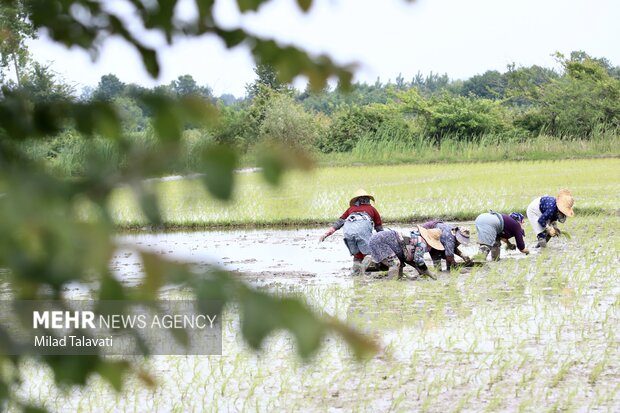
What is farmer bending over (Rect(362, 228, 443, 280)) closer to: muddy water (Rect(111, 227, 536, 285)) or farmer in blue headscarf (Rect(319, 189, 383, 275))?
farmer in blue headscarf (Rect(319, 189, 383, 275))

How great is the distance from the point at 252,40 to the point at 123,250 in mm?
359

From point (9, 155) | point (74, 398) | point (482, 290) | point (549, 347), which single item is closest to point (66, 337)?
point (9, 155)

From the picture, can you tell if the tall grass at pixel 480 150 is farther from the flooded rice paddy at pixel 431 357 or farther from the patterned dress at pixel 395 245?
the patterned dress at pixel 395 245

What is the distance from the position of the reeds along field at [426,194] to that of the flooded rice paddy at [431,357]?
8.60ft

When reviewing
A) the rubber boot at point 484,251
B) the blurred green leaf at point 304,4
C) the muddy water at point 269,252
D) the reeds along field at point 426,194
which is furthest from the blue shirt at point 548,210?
the blurred green leaf at point 304,4

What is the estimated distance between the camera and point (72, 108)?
109 cm

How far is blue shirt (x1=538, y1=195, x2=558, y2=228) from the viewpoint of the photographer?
33.9ft

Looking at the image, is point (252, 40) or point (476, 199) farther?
point (476, 199)

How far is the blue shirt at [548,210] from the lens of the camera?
10328 mm

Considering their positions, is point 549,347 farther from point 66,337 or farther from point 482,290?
point 66,337

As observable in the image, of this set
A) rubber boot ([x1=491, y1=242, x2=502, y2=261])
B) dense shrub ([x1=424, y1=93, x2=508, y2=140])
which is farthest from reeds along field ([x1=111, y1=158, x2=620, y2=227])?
dense shrub ([x1=424, y1=93, x2=508, y2=140])

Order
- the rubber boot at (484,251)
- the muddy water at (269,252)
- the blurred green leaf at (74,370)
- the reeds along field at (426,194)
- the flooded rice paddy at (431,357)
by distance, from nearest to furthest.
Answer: the blurred green leaf at (74,370) → the flooded rice paddy at (431,357) → the muddy water at (269,252) → the rubber boot at (484,251) → the reeds along field at (426,194)

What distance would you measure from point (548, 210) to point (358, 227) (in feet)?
8.49

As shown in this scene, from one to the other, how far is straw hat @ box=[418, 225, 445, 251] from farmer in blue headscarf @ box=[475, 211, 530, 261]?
857mm
